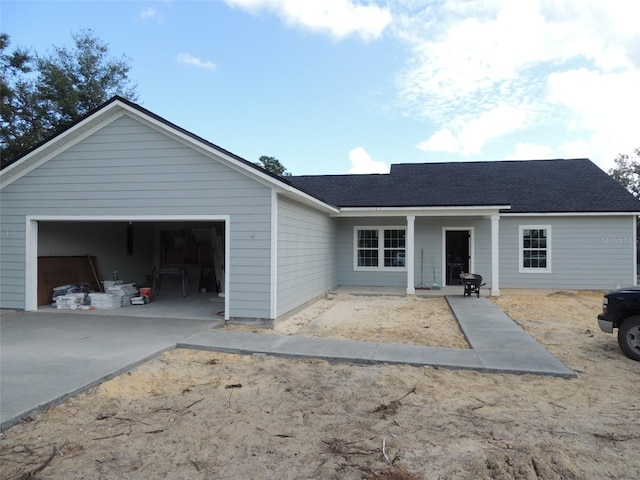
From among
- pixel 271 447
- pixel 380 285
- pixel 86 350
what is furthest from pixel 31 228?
pixel 380 285

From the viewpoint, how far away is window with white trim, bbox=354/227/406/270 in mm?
15133

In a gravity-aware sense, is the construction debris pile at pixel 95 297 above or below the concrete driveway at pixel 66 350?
above

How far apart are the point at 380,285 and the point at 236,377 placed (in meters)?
10.4

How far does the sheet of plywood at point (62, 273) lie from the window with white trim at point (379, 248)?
8.69 metres

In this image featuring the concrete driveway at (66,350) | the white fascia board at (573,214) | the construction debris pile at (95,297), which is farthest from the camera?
the white fascia board at (573,214)

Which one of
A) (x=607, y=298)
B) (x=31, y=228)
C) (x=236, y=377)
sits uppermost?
(x=31, y=228)

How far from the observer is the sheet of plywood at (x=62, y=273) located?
34.7ft

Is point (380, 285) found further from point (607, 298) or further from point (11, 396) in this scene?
point (11, 396)

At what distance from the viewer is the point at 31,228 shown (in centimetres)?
972

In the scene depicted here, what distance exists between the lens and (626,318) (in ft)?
20.7

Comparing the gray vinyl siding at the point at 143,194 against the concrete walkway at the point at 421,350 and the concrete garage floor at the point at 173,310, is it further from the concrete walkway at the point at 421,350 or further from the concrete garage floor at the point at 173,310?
the concrete walkway at the point at 421,350

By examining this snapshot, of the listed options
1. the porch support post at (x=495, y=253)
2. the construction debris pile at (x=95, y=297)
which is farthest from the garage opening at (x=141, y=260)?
the porch support post at (x=495, y=253)

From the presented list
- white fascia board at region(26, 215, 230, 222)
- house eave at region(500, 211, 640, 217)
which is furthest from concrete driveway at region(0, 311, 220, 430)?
house eave at region(500, 211, 640, 217)

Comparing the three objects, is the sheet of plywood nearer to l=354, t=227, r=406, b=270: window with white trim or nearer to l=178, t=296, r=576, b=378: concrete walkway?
l=178, t=296, r=576, b=378: concrete walkway
